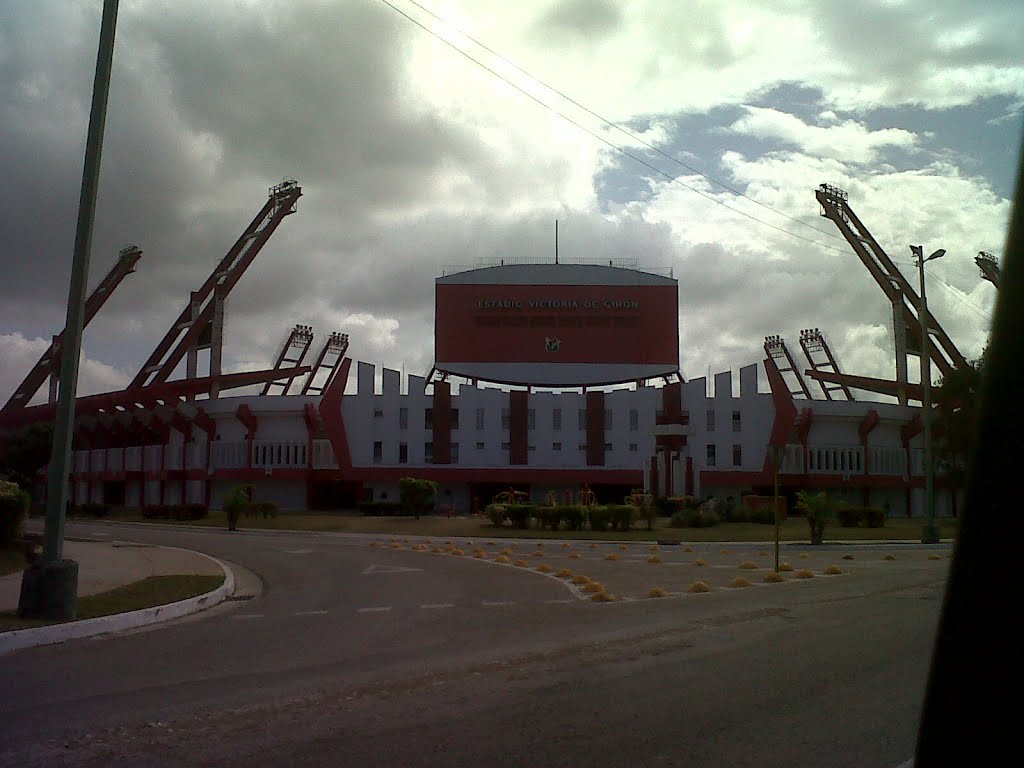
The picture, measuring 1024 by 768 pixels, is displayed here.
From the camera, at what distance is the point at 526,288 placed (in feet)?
237

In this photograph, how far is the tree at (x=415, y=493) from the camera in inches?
1989

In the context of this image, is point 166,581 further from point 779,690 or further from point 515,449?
point 515,449

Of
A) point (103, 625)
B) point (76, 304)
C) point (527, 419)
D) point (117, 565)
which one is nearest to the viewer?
point (103, 625)

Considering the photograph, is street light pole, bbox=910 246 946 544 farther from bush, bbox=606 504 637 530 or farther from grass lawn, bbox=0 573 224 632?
grass lawn, bbox=0 573 224 632

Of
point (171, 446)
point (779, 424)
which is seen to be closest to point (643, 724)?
point (779, 424)

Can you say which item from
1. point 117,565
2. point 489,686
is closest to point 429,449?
point 117,565

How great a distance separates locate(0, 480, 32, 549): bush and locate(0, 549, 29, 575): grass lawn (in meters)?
0.34

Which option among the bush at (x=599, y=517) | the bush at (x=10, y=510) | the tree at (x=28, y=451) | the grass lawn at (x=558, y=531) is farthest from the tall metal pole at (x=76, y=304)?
the tree at (x=28, y=451)

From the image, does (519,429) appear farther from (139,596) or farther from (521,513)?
(139,596)

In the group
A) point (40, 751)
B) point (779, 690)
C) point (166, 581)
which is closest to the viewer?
point (40, 751)

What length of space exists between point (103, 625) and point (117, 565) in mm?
9453

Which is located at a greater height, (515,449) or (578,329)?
(578,329)

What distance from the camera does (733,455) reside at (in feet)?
217

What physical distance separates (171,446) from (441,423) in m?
21.7
